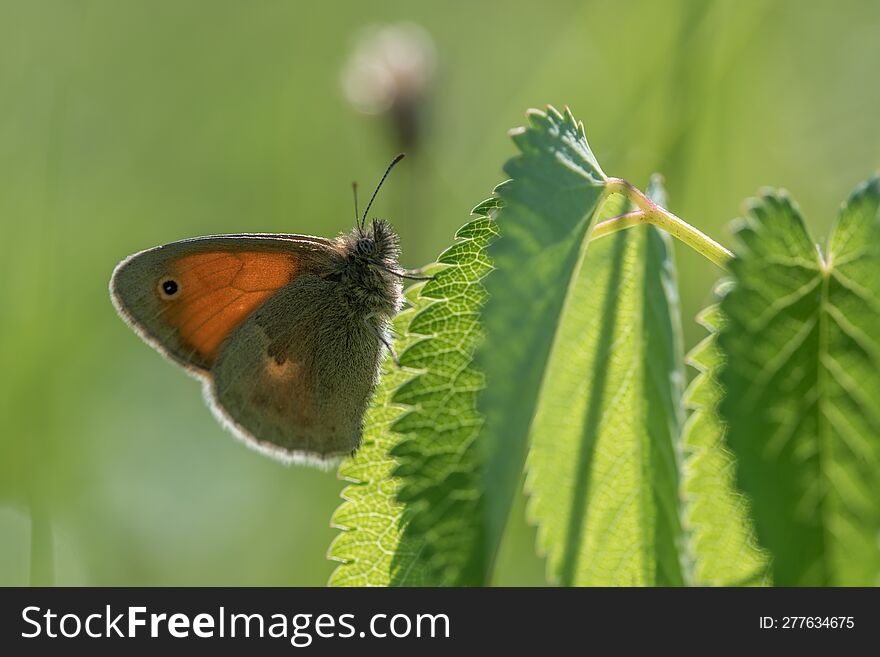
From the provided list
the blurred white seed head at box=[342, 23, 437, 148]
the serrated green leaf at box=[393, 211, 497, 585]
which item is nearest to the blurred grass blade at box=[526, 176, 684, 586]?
the serrated green leaf at box=[393, 211, 497, 585]

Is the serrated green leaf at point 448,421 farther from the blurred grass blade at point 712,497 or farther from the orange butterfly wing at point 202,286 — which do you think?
the orange butterfly wing at point 202,286

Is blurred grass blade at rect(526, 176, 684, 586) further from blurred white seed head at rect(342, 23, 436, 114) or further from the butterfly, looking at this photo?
blurred white seed head at rect(342, 23, 436, 114)

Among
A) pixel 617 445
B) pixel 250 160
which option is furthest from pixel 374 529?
pixel 250 160

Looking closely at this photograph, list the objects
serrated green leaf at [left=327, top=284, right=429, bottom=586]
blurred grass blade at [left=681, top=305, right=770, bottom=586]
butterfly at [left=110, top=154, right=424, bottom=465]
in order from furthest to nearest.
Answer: butterfly at [left=110, top=154, right=424, bottom=465]
serrated green leaf at [left=327, top=284, right=429, bottom=586]
blurred grass blade at [left=681, top=305, right=770, bottom=586]

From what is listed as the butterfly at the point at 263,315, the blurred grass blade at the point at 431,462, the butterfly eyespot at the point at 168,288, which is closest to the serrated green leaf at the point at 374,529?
the blurred grass blade at the point at 431,462

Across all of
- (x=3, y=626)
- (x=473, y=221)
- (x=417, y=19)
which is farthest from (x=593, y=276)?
(x=417, y=19)

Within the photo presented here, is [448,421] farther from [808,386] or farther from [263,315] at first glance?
[263,315]
